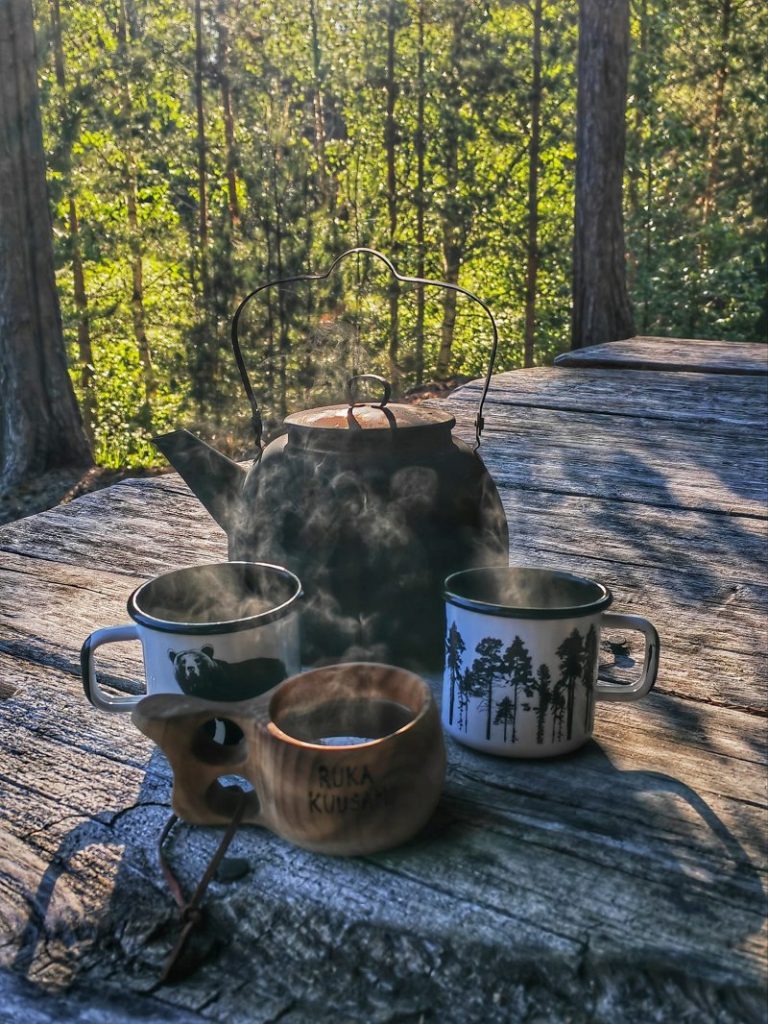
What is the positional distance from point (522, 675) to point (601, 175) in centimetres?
519

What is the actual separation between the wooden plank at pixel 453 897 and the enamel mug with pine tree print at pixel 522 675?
29 mm

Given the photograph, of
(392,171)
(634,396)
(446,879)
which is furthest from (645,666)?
(392,171)

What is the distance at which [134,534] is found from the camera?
5.65 ft

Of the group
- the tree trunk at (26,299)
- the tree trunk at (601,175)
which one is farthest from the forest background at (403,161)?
the tree trunk at (26,299)

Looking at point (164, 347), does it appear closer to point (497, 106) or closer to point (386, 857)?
point (497, 106)

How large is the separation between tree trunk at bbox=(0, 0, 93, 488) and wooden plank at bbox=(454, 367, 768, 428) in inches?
110

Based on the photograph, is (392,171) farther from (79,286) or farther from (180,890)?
(180,890)

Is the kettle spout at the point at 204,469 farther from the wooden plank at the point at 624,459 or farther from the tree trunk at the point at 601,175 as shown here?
the tree trunk at the point at 601,175

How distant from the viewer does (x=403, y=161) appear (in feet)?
37.9

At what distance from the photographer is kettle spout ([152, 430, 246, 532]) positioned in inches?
51.8

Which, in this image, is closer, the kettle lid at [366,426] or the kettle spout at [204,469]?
the kettle lid at [366,426]

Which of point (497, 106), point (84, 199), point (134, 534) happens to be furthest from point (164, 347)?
point (134, 534)

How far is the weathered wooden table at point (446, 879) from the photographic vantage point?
666mm

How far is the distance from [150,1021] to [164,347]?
11921 millimetres
